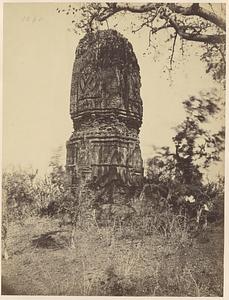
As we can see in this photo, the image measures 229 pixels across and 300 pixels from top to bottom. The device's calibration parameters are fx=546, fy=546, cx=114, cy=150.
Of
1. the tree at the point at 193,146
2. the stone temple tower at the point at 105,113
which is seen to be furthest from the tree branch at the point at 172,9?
the tree at the point at 193,146

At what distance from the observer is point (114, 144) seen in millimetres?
2420

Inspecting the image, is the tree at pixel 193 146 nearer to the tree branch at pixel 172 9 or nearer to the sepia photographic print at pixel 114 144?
the sepia photographic print at pixel 114 144

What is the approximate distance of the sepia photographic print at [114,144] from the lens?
7.73ft

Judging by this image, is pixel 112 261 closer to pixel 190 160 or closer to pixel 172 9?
pixel 190 160

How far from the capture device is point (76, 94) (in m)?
2.43

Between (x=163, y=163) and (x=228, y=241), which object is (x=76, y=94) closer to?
(x=163, y=163)

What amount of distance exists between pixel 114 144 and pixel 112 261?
509 millimetres

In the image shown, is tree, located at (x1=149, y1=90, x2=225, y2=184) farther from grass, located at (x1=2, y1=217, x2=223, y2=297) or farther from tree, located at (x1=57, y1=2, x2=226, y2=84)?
grass, located at (x1=2, y1=217, x2=223, y2=297)

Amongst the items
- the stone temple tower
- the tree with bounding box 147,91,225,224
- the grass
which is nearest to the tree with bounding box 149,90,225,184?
the tree with bounding box 147,91,225,224

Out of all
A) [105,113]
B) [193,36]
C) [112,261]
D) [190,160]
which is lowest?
[112,261]

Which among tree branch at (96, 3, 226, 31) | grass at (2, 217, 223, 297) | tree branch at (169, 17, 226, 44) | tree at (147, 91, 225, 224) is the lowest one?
grass at (2, 217, 223, 297)

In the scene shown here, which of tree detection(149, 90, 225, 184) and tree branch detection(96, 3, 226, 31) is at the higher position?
tree branch detection(96, 3, 226, 31)

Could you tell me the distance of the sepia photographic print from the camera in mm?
2357

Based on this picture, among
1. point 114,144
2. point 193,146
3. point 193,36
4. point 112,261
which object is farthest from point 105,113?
point 112,261
